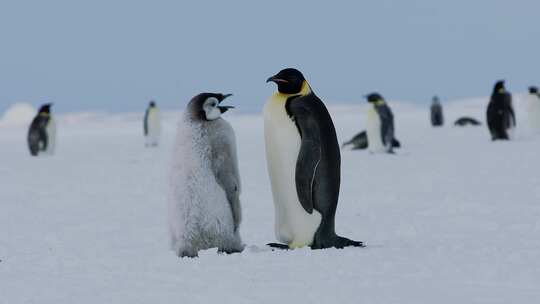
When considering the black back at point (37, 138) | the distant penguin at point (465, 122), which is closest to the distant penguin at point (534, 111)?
the distant penguin at point (465, 122)

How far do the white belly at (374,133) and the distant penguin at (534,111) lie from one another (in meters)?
5.46

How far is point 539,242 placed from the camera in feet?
16.1

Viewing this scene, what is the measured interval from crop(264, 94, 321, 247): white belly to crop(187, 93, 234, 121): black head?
376 millimetres

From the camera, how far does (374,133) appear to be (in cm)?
1436

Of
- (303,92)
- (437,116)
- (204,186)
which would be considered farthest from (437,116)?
(204,186)

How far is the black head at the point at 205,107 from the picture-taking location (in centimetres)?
440

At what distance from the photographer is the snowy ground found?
342 centimetres

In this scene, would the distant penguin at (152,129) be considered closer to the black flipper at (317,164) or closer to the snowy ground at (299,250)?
the snowy ground at (299,250)

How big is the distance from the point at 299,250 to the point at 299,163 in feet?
1.60

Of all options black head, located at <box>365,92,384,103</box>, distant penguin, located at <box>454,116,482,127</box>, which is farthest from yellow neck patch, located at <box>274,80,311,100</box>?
distant penguin, located at <box>454,116,482,127</box>

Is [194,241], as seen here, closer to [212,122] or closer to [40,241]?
[212,122]

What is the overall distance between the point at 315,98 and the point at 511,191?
404 centimetres

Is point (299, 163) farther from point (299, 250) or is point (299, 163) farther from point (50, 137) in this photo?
point (50, 137)

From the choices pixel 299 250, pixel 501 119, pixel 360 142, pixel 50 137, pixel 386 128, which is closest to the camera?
pixel 299 250
